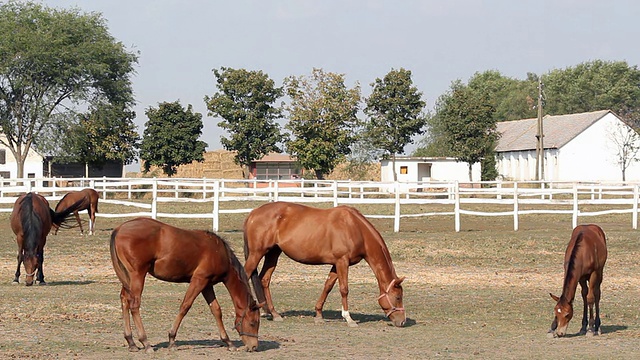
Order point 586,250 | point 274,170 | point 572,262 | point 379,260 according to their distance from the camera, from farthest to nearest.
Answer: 1. point 274,170
2. point 379,260
3. point 586,250
4. point 572,262

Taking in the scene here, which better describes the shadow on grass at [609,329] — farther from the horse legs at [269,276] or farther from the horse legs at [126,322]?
the horse legs at [126,322]

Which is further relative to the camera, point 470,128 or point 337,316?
point 470,128

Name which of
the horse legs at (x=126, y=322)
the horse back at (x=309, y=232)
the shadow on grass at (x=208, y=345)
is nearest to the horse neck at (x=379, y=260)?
the horse back at (x=309, y=232)

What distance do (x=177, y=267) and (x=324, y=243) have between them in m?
2.90

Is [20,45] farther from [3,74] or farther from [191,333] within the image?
[191,333]

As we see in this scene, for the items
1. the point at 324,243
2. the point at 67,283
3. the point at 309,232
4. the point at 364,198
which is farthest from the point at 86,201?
the point at 324,243

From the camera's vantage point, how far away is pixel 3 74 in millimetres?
59812

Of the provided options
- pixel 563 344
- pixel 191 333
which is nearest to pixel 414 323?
pixel 563 344

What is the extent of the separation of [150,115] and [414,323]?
57.9 metres

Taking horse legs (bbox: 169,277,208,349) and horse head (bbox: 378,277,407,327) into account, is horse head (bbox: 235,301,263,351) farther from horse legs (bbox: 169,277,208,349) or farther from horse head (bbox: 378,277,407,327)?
horse head (bbox: 378,277,407,327)

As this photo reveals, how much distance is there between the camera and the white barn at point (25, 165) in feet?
228

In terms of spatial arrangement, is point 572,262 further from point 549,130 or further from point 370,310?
point 549,130

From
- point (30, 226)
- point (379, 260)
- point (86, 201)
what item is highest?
point (86, 201)

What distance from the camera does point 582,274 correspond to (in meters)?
11.4
